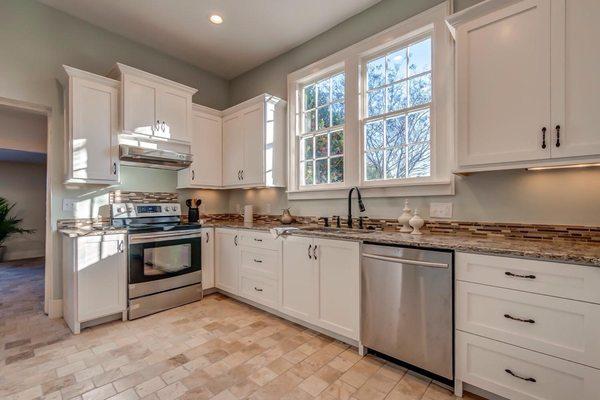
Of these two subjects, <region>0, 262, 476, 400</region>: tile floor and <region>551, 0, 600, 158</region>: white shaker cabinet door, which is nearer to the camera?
<region>551, 0, 600, 158</region>: white shaker cabinet door

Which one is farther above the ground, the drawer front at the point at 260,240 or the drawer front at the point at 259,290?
the drawer front at the point at 260,240

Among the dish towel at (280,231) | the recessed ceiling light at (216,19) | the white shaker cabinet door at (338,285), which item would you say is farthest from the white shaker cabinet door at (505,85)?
the recessed ceiling light at (216,19)

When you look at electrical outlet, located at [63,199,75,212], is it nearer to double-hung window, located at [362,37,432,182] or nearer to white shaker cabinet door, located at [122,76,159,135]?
white shaker cabinet door, located at [122,76,159,135]

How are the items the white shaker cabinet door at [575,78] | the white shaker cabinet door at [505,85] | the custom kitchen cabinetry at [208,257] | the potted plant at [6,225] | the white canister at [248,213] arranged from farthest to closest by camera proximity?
the potted plant at [6,225]
the white canister at [248,213]
the custom kitchen cabinetry at [208,257]
the white shaker cabinet door at [505,85]
the white shaker cabinet door at [575,78]

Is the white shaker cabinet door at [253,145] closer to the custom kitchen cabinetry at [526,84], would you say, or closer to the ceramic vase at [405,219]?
the ceramic vase at [405,219]

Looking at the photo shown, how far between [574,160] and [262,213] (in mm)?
3108

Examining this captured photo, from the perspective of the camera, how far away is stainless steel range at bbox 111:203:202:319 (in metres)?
2.78

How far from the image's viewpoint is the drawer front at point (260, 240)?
108 inches

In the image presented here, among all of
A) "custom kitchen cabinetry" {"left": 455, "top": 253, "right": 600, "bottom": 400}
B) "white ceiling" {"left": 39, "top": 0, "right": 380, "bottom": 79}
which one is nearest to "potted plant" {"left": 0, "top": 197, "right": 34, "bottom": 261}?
"white ceiling" {"left": 39, "top": 0, "right": 380, "bottom": 79}

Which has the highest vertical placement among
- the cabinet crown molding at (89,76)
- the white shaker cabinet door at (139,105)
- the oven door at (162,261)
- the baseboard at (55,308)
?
the cabinet crown molding at (89,76)

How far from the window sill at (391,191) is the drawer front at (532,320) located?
0.90 meters

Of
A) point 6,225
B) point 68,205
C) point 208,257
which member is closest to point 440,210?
point 208,257

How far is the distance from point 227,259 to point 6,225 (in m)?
5.42

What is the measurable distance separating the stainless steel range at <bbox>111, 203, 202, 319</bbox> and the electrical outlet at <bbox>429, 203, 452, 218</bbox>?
2.54 meters
